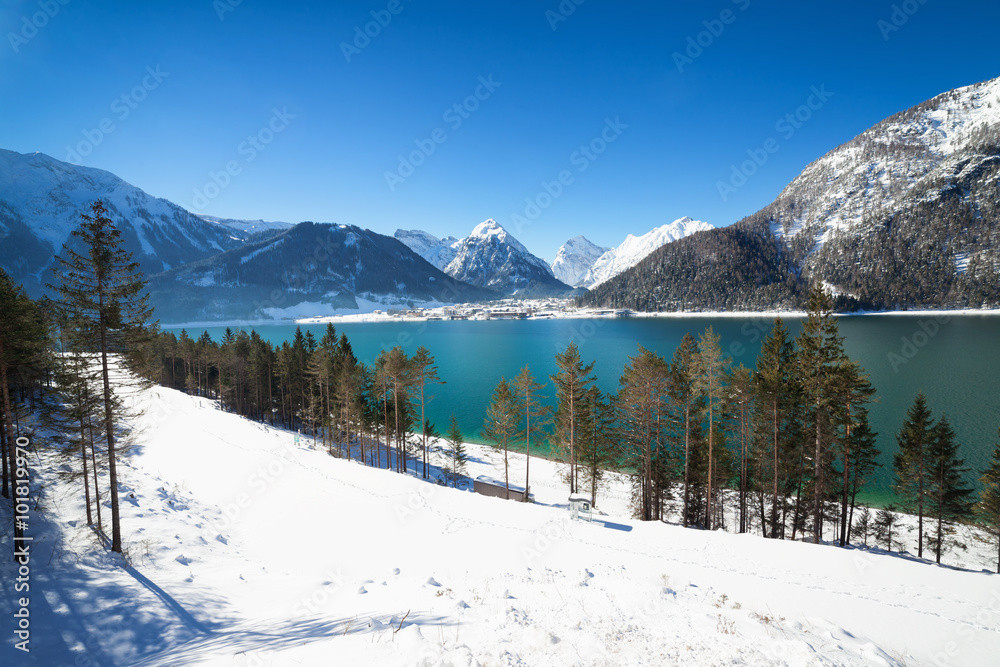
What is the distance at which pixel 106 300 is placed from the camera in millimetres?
11805

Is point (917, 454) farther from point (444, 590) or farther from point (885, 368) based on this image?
point (885, 368)

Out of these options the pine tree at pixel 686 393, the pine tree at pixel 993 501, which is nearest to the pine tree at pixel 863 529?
the pine tree at pixel 993 501

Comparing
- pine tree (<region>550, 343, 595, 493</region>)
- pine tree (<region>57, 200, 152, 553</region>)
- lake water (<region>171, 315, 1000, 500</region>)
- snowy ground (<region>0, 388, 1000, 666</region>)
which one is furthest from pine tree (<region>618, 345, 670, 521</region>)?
pine tree (<region>57, 200, 152, 553</region>)

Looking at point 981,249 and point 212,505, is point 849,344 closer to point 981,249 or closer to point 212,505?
point 212,505

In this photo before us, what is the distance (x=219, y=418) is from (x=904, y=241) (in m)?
287

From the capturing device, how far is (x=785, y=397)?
20.0 metres

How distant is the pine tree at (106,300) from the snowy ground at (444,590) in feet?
11.9

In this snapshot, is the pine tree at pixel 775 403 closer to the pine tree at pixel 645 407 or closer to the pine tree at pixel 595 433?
the pine tree at pixel 645 407

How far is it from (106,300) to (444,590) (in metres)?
13.6

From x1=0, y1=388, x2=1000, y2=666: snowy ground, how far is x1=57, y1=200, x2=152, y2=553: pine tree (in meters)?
3.62

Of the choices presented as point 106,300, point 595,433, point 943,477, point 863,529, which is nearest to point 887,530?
point 863,529

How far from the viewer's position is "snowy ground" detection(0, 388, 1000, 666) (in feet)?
22.3

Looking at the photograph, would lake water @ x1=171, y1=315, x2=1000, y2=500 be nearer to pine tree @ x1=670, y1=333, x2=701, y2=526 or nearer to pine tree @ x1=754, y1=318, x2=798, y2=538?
pine tree @ x1=754, y1=318, x2=798, y2=538

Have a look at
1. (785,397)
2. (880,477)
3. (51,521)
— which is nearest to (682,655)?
(785,397)
